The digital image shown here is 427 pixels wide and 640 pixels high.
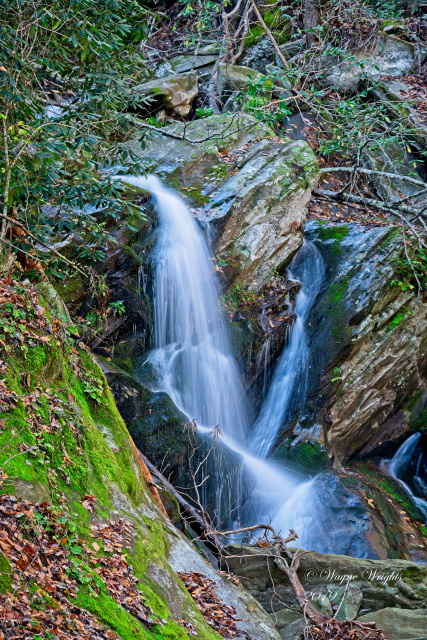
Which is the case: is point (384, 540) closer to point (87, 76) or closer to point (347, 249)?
point (347, 249)

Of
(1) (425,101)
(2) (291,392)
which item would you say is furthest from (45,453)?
(1) (425,101)

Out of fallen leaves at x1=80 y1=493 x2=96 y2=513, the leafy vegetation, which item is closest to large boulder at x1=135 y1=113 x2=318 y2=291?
the leafy vegetation

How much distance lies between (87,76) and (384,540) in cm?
733

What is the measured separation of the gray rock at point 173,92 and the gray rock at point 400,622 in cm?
1112

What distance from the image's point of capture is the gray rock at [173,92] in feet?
40.6

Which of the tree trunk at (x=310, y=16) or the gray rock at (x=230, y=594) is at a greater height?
the tree trunk at (x=310, y=16)

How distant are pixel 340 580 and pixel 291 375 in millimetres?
3985

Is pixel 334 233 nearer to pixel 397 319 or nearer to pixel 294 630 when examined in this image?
pixel 397 319

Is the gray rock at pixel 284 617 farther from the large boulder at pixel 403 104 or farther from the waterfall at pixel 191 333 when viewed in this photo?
the large boulder at pixel 403 104

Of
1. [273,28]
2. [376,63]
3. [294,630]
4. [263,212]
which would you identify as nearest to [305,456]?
[294,630]

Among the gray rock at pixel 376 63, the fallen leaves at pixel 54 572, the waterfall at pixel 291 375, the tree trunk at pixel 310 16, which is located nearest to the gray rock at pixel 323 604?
the fallen leaves at pixel 54 572

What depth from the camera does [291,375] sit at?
30.3 ft

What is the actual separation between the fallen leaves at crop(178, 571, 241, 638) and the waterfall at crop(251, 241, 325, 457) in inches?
154

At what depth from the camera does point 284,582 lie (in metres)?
6.01
